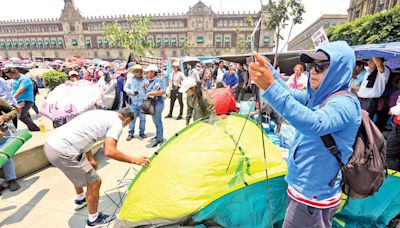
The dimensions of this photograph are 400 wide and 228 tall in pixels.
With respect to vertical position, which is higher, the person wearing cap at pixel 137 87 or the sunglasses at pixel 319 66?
the sunglasses at pixel 319 66

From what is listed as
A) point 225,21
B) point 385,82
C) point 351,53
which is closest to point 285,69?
point 385,82

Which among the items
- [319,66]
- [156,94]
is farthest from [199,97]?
[319,66]

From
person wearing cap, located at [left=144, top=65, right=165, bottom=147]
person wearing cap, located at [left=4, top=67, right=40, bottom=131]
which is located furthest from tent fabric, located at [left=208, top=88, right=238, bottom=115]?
person wearing cap, located at [left=4, top=67, right=40, bottom=131]

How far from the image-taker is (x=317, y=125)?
3.70 feet

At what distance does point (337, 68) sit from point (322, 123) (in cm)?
39

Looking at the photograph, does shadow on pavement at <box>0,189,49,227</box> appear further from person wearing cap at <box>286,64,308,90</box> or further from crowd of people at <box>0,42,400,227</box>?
person wearing cap at <box>286,64,308,90</box>

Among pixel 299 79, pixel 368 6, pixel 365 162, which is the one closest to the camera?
pixel 365 162

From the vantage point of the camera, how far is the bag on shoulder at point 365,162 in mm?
1423

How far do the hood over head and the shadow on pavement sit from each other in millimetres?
3806

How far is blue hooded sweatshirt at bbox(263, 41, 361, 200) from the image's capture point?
1.12 m

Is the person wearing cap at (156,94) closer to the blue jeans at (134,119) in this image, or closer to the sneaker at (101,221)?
the blue jeans at (134,119)

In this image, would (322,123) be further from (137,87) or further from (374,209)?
(137,87)

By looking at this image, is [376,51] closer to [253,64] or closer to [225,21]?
[253,64]

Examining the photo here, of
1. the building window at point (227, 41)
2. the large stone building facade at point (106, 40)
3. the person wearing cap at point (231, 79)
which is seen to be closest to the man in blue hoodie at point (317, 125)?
the person wearing cap at point (231, 79)
